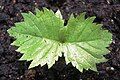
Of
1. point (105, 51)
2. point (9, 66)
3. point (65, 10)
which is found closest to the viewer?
point (105, 51)

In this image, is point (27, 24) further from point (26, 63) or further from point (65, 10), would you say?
point (65, 10)

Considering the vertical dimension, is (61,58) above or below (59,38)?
below

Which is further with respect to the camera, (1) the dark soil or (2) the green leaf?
(1) the dark soil

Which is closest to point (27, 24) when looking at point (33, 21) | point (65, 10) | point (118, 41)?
point (33, 21)

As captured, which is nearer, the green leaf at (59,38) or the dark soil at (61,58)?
the green leaf at (59,38)
